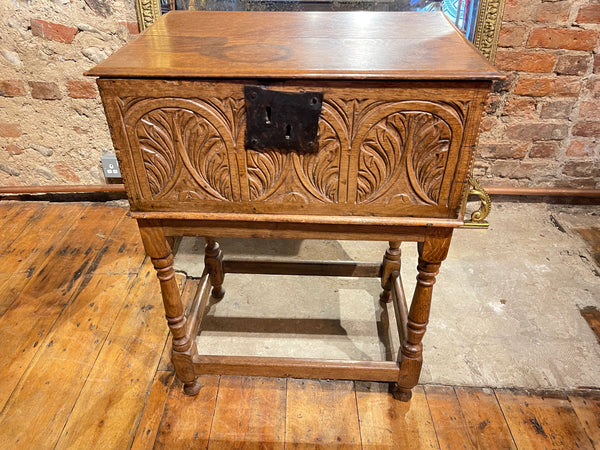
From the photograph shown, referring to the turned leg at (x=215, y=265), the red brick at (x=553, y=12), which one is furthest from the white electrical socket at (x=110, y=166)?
the red brick at (x=553, y=12)

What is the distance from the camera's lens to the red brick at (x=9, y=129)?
219 cm

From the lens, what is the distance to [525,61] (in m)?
1.98

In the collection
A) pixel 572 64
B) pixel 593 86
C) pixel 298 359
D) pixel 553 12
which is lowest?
pixel 298 359

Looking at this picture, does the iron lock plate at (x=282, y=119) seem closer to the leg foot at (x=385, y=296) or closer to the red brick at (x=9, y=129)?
the leg foot at (x=385, y=296)

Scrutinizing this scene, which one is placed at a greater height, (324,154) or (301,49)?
(301,49)

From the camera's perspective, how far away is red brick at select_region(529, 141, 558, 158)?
2.21 meters

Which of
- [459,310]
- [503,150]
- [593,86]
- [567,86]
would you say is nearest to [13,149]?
[459,310]

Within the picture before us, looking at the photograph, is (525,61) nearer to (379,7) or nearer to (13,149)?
(379,7)

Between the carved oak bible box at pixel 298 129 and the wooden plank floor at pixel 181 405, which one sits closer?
the carved oak bible box at pixel 298 129

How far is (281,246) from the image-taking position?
214 centimetres

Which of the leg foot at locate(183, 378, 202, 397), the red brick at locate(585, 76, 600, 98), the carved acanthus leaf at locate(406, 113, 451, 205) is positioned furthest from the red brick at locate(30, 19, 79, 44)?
the red brick at locate(585, 76, 600, 98)

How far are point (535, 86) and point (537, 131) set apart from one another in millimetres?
237

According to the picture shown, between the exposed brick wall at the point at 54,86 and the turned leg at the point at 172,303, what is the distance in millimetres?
1250

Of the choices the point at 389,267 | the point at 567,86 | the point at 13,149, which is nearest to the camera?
the point at 389,267
